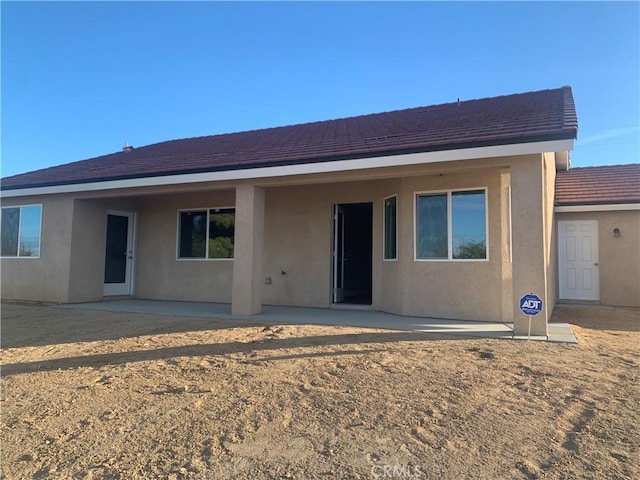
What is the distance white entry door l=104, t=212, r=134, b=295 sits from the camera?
38.9 feet

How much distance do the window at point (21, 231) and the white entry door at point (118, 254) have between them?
170 cm

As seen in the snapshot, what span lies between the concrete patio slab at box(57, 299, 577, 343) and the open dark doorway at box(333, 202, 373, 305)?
3.69 ft

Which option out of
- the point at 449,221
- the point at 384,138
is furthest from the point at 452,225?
the point at 384,138

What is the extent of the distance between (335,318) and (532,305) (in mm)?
3459

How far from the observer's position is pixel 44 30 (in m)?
10.6

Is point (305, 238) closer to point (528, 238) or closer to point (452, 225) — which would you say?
point (452, 225)

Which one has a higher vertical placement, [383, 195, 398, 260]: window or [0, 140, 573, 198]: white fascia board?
[0, 140, 573, 198]: white fascia board

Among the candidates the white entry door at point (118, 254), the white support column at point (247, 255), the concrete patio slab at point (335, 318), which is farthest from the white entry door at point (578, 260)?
the white entry door at point (118, 254)

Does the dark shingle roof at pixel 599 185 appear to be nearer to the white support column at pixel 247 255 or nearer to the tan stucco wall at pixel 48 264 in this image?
the white support column at pixel 247 255

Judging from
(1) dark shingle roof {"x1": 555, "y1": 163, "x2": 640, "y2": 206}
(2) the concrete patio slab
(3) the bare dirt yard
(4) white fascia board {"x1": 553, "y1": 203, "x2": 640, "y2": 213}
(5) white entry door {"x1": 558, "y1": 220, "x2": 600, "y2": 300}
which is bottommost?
(3) the bare dirt yard

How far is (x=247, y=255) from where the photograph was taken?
8633mm

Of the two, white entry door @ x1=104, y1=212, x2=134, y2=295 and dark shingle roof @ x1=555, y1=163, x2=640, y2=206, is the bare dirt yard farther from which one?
dark shingle roof @ x1=555, y1=163, x2=640, y2=206

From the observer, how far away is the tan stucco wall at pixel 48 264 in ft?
35.5

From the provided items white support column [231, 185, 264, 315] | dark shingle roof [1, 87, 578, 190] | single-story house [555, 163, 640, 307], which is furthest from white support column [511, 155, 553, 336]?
single-story house [555, 163, 640, 307]
